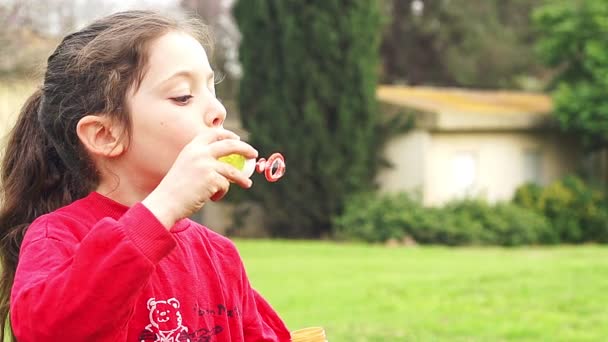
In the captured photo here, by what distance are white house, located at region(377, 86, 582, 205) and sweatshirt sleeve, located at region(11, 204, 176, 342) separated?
19.4 m

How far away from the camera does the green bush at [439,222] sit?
19625 mm

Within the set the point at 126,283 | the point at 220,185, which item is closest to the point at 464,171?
the point at 220,185

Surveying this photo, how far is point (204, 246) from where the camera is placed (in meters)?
2.29

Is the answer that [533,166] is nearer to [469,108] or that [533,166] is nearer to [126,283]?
[469,108]

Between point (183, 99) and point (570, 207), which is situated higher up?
point (183, 99)

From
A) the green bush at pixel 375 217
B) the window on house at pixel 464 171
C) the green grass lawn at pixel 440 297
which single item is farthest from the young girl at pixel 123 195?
the window on house at pixel 464 171

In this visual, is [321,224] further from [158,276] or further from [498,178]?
[158,276]

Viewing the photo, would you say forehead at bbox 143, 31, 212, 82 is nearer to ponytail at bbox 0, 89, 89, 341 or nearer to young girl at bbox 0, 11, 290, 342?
young girl at bbox 0, 11, 290, 342

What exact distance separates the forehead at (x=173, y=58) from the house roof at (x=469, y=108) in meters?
19.0

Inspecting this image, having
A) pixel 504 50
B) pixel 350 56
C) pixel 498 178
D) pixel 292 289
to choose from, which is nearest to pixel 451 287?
pixel 292 289

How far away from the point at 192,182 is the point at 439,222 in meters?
18.3

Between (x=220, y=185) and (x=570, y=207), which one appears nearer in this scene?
(x=220, y=185)

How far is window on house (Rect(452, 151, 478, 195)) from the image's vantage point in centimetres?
2181

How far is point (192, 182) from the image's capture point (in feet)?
5.65
